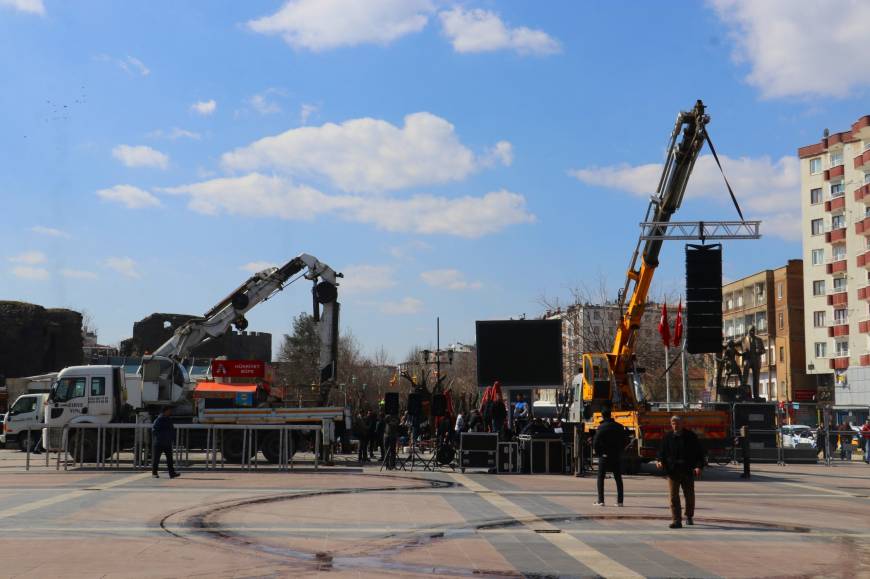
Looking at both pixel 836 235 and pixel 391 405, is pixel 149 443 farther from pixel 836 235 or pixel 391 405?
pixel 836 235

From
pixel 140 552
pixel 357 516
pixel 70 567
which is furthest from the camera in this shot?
pixel 357 516

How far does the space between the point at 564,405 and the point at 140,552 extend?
21435mm

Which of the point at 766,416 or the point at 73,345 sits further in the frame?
the point at 73,345

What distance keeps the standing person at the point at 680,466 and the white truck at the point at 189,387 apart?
14.1 m

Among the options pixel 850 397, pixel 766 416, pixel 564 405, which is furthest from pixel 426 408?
pixel 850 397

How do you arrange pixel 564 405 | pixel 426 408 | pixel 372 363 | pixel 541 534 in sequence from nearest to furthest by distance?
pixel 541 534
pixel 564 405
pixel 426 408
pixel 372 363

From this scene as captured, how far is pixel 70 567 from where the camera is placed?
975 cm

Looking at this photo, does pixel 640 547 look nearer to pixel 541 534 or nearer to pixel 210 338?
pixel 541 534

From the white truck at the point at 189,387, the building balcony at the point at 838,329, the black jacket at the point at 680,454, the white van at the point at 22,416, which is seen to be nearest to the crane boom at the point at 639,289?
the white truck at the point at 189,387

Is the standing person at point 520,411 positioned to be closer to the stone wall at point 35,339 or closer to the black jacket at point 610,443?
the black jacket at point 610,443

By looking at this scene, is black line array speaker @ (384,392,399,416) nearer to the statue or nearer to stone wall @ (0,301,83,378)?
the statue

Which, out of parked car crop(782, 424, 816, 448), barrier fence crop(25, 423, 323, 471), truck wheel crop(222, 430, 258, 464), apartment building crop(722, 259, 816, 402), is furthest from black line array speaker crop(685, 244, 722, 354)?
apartment building crop(722, 259, 816, 402)

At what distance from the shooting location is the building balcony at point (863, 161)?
66250 millimetres

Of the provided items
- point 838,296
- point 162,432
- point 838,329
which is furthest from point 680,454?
point 838,296
